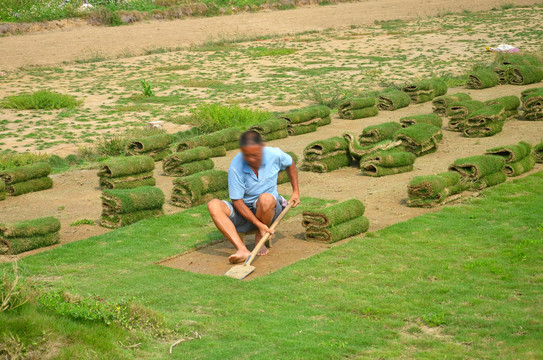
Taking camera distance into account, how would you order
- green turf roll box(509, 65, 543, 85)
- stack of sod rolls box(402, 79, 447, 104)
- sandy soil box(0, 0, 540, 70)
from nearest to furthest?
stack of sod rolls box(402, 79, 447, 104), green turf roll box(509, 65, 543, 85), sandy soil box(0, 0, 540, 70)

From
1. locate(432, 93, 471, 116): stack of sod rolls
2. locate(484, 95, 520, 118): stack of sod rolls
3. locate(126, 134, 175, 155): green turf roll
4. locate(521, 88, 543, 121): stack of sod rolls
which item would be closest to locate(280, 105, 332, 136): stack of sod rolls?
locate(432, 93, 471, 116): stack of sod rolls

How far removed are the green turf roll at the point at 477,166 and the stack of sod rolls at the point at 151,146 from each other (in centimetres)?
615

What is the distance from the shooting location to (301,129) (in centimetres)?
1678

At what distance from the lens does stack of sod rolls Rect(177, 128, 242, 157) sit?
14297 mm

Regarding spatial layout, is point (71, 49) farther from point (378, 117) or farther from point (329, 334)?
point (329, 334)

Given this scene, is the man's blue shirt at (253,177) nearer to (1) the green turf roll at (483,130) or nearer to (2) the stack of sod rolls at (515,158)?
(2) the stack of sod rolls at (515,158)

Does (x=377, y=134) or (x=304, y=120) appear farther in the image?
(x=304, y=120)

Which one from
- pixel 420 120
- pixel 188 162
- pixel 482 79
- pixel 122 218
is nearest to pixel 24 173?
pixel 188 162

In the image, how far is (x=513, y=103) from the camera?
54.5ft

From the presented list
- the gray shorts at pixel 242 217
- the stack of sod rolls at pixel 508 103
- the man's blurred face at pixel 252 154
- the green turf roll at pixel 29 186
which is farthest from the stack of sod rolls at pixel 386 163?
the green turf roll at pixel 29 186

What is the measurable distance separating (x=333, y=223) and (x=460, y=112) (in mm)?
8269

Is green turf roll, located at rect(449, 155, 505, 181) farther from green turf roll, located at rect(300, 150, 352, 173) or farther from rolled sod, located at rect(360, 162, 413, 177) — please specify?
green turf roll, located at rect(300, 150, 352, 173)

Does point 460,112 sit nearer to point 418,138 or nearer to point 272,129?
point 418,138

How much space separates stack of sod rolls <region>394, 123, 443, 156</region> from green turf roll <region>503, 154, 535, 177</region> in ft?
6.71
